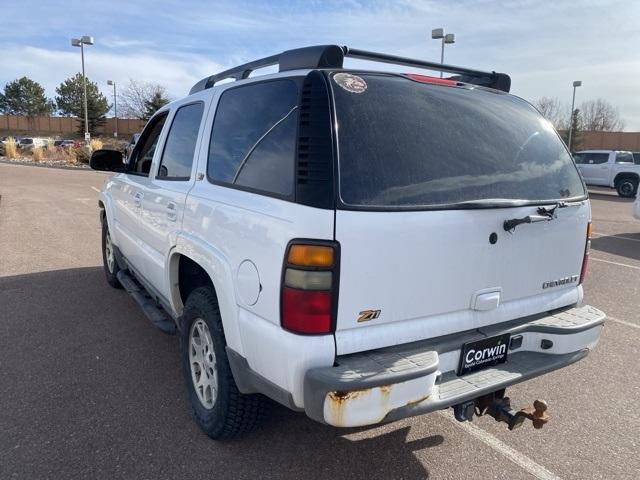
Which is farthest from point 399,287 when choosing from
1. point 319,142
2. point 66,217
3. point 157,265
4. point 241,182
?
point 66,217

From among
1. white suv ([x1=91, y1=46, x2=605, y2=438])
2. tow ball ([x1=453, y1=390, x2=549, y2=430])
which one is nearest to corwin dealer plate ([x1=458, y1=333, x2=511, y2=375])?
white suv ([x1=91, y1=46, x2=605, y2=438])

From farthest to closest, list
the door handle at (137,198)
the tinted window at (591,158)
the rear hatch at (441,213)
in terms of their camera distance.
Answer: the tinted window at (591,158), the door handle at (137,198), the rear hatch at (441,213)

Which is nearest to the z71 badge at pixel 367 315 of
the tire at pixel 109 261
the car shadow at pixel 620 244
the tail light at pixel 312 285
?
the tail light at pixel 312 285

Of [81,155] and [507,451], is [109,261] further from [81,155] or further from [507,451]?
[81,155]

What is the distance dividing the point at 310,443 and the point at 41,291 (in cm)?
413

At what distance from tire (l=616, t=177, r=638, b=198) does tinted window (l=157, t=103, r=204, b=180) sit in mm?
22446

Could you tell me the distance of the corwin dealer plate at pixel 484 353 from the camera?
2492mm

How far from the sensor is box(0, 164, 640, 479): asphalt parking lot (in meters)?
2.71

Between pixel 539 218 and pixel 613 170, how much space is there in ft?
74.3

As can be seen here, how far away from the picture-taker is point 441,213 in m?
2.36

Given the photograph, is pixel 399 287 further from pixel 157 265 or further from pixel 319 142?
pixel 157 265

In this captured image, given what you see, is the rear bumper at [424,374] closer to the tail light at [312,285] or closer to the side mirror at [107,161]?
the tail light at [312,285]

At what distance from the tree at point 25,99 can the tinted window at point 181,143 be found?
88185 millimetres

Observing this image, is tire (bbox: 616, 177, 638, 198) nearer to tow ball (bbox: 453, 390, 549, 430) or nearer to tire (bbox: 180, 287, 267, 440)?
tow ball (bbox: 453, 390, 549, 430)
